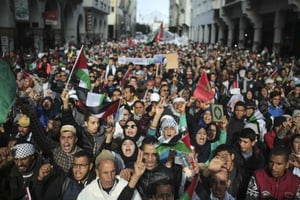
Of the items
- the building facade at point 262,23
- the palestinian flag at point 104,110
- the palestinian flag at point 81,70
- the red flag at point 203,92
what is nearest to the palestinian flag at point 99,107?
the palestinian flag at point 104,110

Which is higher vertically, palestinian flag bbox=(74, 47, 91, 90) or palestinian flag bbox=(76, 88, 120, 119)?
palestinian flag bbox=(74, 47, 91, 90)

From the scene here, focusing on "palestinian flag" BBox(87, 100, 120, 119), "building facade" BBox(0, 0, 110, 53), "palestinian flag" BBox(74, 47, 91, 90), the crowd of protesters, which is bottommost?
the crowd of protesters

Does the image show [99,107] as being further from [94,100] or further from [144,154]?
[144,154]

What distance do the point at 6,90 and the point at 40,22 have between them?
21.9 meters

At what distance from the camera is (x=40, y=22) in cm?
2425

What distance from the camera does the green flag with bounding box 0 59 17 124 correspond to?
143 inches

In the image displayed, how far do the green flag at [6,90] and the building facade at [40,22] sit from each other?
14423 mm

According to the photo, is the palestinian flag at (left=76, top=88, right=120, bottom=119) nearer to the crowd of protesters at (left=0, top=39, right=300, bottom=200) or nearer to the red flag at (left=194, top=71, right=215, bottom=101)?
the crowd of protesters at (left=0, top=39, right=300, bottom=200)

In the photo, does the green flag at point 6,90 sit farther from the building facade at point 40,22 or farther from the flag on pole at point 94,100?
the building facade at point 40,22

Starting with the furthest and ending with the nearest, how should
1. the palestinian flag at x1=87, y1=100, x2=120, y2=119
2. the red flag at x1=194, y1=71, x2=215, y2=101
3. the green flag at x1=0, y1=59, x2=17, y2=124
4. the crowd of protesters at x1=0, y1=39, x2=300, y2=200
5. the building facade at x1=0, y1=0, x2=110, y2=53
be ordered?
the building facade at x1=0, y1=0, x2=110, y2=53
the red flag at x1=194, y1=71, x2=215, y2=101
the palestinian flag at x1=87, y1=100, x2=120, y2=119
the green flag at x1=0, y1=59, x2=17, y2=124
the crowd of protesters at x1=0, y1=39, x2=300, y2=200

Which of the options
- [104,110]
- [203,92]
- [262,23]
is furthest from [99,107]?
[262,23]

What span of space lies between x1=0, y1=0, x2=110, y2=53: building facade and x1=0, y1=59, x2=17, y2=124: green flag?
14423 mm

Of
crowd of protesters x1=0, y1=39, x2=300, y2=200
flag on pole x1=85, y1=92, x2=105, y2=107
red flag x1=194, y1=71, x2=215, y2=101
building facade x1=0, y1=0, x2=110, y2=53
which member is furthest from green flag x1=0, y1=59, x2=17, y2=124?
building facade x1=0, y1=0, x2=110, y2=53

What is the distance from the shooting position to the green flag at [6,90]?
3.63 meters
